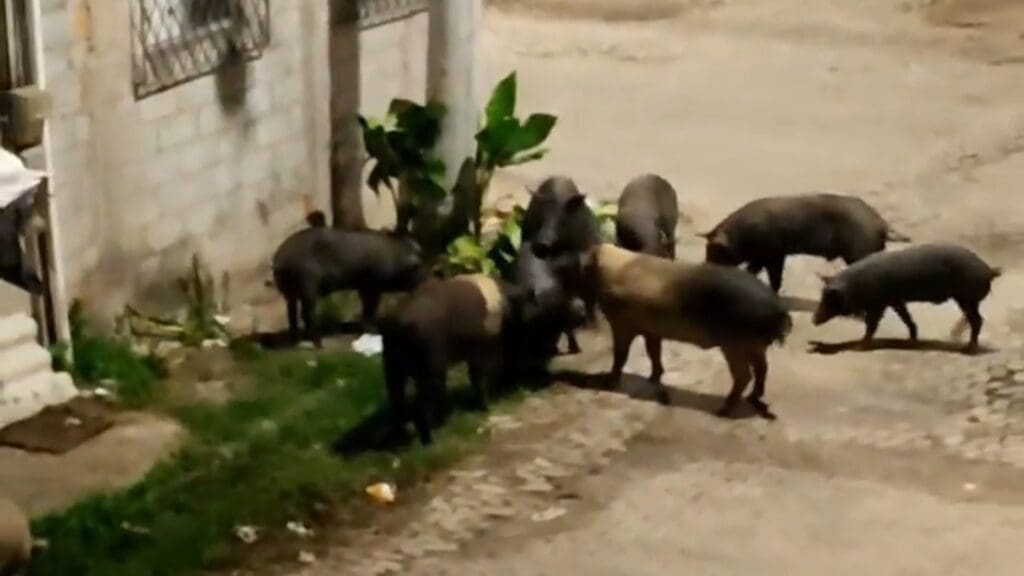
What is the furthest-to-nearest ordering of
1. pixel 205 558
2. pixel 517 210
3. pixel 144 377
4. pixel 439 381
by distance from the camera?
pixel 517 210, pixel 144 377, pixel 439 381, pixel 205 558

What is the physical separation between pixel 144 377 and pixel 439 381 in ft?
3.78

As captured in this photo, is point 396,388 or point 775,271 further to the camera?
point 775,271

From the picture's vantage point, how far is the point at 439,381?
557cm

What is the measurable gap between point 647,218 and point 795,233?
1.86ft

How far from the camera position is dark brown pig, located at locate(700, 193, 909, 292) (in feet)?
22.7

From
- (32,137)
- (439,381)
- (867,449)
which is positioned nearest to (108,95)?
(32,137)

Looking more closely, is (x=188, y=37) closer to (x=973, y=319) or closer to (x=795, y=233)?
(x=795, y=233)

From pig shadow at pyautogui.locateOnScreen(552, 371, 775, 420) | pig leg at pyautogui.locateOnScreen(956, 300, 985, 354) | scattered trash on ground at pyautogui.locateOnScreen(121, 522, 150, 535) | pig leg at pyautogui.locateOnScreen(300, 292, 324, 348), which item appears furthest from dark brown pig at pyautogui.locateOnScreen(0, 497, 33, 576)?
pig leg at pyautogui.locateOnScreen(956, 300, 985, 354)

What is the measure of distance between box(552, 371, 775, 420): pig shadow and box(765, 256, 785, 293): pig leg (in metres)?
0.97

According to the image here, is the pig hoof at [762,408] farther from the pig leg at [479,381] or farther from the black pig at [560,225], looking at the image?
the pig leg at [479,381]

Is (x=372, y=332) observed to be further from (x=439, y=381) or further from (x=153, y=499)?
(x=153, y=499)

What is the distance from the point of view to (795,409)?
604 cm

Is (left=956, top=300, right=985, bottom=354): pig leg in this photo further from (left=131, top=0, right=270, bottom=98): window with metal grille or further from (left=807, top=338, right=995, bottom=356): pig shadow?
(left=131, top=0, right=270, bottom=98): window with metal grille

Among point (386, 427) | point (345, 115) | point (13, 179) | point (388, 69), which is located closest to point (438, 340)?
point (386, 427)
